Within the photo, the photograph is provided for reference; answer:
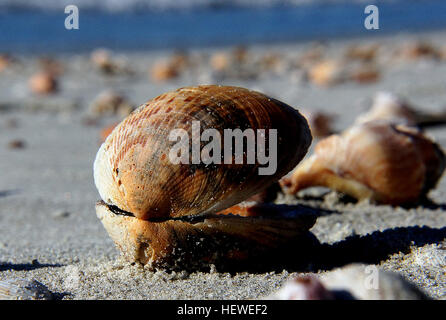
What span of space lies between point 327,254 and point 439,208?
1.19 metres

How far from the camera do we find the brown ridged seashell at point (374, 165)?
9.90ft

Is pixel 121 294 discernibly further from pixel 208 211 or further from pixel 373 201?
pixel 373 201

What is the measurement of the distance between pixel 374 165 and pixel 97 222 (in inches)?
60.6

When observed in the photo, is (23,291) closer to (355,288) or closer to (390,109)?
(355,288)

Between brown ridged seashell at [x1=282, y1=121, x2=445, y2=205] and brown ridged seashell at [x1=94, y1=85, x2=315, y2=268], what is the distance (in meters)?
0.99

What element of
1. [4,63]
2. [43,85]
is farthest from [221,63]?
[4,63]

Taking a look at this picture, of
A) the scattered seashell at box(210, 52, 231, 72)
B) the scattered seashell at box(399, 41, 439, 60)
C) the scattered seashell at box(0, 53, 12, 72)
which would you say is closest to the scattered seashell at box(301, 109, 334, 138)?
the scattered seashell at box(210, 52, 231, 72)

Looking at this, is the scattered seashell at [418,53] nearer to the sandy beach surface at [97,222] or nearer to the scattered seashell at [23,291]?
the sandy beach surface at [97,222]

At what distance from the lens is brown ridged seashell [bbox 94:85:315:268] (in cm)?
200

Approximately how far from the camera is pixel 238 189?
205 cm

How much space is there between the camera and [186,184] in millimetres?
1994

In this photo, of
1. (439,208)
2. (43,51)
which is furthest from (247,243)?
(43,51)

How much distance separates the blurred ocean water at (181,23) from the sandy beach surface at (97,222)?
11.1 m

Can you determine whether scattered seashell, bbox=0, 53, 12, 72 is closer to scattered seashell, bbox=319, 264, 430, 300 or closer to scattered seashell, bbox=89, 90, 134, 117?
scattered seashell, bbox=89, 90, 134, 117
